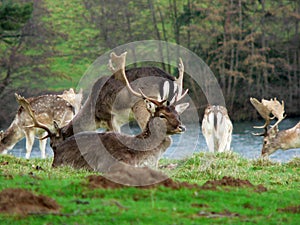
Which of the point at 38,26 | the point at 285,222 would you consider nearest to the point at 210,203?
the point at 285,222

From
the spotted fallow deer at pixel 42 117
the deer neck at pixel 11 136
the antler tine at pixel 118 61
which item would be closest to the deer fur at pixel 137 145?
the antler tine at pixel 118 61

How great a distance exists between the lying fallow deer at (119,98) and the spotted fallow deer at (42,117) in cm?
425

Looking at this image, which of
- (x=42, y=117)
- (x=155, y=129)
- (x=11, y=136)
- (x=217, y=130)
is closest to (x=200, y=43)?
(x=217, y=130)

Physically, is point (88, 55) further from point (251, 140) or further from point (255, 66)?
point (251, 140)

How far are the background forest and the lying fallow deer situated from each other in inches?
1012

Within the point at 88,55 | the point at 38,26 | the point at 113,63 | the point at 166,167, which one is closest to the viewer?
the point at 166,167

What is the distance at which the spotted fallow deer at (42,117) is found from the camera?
686 inches

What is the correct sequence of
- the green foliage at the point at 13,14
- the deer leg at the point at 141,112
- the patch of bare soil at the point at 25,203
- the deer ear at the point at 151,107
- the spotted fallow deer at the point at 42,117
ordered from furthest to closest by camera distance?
the green foliage at the point at 13,14
the spotted fallow deer at the point at 42,117
the deer leg at the point at 141,112
the deer ear at the point at 151,107
the patch of bare soil at the point at 25,203

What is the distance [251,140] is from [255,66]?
527 inches

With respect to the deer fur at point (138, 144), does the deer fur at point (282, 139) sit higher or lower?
lower

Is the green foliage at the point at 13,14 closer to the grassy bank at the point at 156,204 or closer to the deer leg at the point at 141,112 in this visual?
the deer leg at the point at 141,112

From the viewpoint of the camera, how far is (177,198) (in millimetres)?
7777

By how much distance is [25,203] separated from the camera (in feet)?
23.8

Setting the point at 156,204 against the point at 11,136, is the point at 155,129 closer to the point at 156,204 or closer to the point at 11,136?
the point at 156,204
